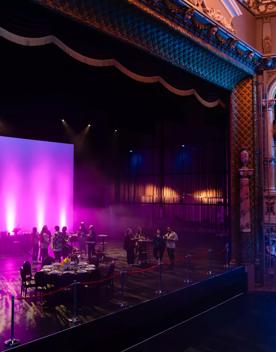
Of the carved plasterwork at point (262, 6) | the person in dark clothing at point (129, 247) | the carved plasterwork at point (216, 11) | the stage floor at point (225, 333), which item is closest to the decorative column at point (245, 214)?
the stage floor at point (225, 333)

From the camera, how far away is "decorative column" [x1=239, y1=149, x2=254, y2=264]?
1252 cm

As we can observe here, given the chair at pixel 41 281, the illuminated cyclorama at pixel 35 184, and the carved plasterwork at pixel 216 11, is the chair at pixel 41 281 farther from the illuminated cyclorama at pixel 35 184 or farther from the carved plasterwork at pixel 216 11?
the illuminated cyclorama at pixel 35 184

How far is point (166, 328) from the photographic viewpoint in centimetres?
907

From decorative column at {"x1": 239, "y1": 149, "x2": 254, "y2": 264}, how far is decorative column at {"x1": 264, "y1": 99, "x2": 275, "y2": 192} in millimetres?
796

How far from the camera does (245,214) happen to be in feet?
41.2

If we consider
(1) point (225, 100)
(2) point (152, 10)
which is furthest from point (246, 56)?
(2) point (152, 10)

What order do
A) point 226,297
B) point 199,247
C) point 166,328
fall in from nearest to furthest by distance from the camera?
point 166,328 < point 226,297 < point 199,247

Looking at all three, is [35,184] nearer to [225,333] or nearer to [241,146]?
[241,146]

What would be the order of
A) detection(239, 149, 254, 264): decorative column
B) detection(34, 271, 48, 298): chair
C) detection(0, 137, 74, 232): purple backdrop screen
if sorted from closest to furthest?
1. detection(34, 271, 48, 298): chair
2. detection(239, 149, 254, 264): decorative column
3. detection(0, 137, 74, 232): purple backdrop screen

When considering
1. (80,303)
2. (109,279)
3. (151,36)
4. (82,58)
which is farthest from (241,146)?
(80,303)

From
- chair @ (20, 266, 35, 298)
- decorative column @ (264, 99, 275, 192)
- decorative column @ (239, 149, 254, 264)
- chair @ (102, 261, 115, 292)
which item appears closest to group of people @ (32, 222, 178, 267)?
decorative column @ (239, 149, 254, 264)

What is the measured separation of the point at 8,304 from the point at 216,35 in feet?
26.4

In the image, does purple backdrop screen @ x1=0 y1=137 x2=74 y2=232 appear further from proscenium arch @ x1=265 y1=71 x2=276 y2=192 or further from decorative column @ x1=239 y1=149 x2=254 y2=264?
proscenium arch @ x1=265 y1=71 x2=276 y2=192

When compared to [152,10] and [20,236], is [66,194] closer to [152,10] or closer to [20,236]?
[20,236]
